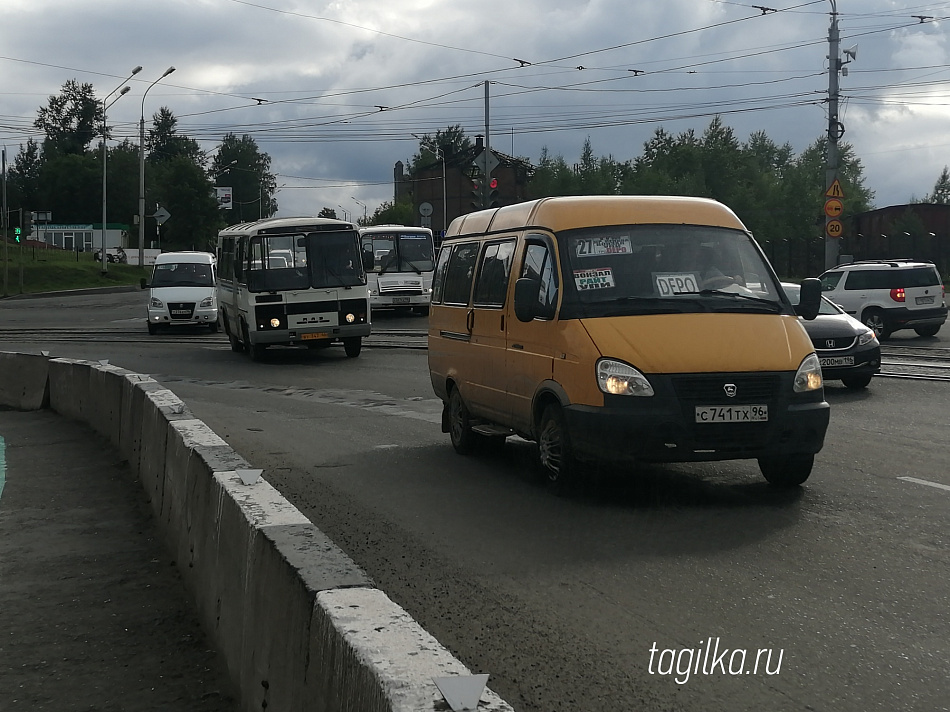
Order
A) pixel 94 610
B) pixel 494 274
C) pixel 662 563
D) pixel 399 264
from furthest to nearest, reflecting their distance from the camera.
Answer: pixel 399 264, pixel 494 274, pixel 662 563, pixel 94 610

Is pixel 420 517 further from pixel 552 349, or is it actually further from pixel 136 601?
pixel 136 601

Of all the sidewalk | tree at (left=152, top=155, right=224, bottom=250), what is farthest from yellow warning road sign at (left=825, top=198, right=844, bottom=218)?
tree at (left=152, top=155, right=224, bottom=250)

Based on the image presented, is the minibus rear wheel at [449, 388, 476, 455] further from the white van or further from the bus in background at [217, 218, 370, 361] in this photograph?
the white van

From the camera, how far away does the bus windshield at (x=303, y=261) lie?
72.9 ft

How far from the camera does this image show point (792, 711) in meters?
4.02

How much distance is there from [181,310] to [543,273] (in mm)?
23899

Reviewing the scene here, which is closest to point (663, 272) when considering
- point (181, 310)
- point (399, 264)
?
point (181, 310)

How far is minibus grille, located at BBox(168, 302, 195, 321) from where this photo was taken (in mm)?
31344

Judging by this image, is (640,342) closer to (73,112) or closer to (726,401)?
(726,401)

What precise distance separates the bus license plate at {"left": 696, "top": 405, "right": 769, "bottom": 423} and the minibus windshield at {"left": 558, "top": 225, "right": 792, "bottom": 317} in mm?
783

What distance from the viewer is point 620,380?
7.74 meters

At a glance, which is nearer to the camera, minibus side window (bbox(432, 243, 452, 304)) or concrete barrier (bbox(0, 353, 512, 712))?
concrete barrier (bbox(0, 353, 512, 712))

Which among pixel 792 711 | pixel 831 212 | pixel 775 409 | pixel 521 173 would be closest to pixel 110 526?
pixel 775 409

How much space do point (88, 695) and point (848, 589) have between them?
128 inches
